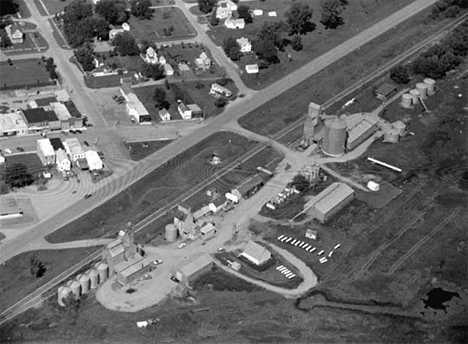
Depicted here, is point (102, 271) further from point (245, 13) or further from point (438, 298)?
point (245, 13)

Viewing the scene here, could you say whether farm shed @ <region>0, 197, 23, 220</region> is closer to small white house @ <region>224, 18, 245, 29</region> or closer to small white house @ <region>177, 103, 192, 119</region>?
small white house @ <region>177, 103, 192, 119</region>

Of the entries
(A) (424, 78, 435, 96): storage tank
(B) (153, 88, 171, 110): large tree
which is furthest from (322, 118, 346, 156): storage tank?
(B) (153, 88, 171, 110): large tree

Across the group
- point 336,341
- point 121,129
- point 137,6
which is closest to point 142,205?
point 121,129

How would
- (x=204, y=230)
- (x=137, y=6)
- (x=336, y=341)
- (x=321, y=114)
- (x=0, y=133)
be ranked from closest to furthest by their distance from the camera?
1. (x=336, y=341)
2. (x=204, y=230)
3. (x=0, y=133)
4. (x=321, y=114)
5. (x=137, y=6)

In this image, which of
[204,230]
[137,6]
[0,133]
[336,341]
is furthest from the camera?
[137,6]

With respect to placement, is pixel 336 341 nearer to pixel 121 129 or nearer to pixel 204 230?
pixel 204 230

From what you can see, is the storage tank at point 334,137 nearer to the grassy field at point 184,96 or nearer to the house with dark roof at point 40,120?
the grassy field at point 184,96

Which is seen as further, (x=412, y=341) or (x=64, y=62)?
(x=64, y=62)
